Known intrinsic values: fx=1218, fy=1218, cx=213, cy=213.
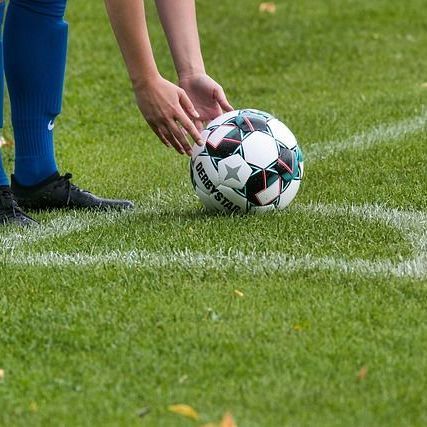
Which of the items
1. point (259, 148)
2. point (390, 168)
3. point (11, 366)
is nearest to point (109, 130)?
point (390, 168)

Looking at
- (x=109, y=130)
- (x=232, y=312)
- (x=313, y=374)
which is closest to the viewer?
(x=313, y=374)

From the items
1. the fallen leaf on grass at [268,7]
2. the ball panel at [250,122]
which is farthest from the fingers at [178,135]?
the fallen leaf on grass at [268,7]

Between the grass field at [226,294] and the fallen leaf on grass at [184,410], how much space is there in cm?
2

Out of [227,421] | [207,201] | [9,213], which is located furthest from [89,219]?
[227,421]

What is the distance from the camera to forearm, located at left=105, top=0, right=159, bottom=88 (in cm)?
401

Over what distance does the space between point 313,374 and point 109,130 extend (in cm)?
398

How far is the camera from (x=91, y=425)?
289cm

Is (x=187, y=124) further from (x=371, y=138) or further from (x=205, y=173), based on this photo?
(x=371, y=138)

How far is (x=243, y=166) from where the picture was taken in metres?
4.57

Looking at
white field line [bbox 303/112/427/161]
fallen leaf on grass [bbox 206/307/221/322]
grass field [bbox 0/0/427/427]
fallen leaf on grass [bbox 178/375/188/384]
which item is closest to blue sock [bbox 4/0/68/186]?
grass field [bbox 0/0/427/427]

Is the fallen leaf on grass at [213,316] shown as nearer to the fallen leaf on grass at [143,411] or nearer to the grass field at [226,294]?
the grass field at [226,294]

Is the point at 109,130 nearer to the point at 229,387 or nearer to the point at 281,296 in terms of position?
the point at 281,296

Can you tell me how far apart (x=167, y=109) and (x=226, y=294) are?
28.7 inches

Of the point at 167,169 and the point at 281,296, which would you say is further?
the point at 167,169
